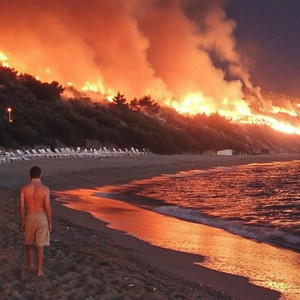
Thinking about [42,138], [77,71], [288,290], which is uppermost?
[77,71]

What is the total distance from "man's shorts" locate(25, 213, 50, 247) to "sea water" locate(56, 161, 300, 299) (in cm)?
274

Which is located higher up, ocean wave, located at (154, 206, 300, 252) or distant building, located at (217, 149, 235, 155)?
distant building, located at (217, 149, 235, 155)

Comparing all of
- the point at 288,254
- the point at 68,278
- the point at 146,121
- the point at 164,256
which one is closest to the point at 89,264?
the point at 68,278

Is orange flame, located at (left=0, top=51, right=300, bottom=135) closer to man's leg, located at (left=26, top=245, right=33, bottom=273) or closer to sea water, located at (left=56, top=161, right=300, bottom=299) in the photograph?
sea water, located at (left=56, top=161, right=300, bottom=299)

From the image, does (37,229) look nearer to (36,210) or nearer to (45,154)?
(36,210)

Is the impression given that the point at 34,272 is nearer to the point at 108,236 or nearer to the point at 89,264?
the point at 89,264

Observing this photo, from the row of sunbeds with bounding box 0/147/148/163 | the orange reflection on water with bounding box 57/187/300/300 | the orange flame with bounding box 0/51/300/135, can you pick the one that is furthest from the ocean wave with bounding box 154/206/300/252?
the orange flame with bounding box 0/51/300/135

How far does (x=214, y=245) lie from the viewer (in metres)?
9.52

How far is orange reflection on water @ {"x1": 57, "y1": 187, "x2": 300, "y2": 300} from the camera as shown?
24.2ft

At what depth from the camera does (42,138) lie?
1500 inches

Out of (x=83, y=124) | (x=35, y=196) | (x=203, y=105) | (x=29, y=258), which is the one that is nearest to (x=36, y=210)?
(x=35, y=196)

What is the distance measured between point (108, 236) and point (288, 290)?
3.93 m

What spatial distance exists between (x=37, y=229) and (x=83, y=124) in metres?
38.0

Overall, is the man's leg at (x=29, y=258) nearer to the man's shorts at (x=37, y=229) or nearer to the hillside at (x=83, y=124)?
the man's shorts at (x=37, y=229)
